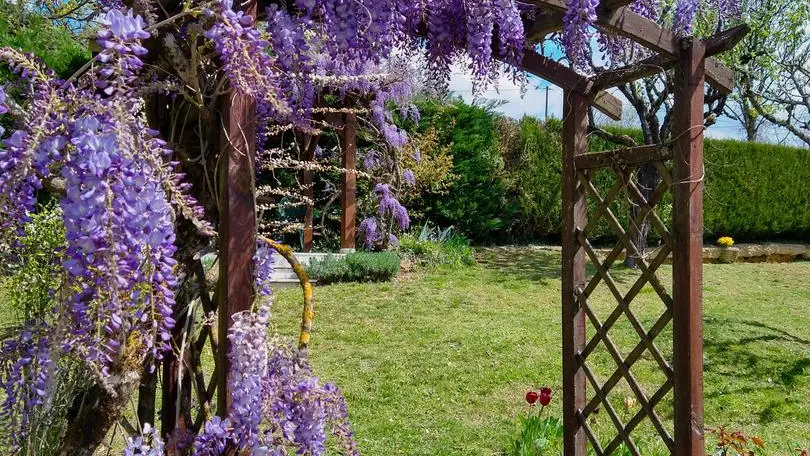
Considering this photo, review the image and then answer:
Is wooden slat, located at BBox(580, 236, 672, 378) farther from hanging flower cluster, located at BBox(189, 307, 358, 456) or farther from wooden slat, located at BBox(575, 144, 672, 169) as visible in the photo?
hanging flower cluster, located at BBox(189, 307, 358, 456)

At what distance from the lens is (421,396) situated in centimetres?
406

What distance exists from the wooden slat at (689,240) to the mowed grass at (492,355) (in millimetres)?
909

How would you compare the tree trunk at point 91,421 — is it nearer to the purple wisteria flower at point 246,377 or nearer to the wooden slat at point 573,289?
the purple wisteria flower at point 246,377

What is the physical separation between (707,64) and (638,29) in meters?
0.36

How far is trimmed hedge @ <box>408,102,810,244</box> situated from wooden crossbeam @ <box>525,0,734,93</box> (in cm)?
662

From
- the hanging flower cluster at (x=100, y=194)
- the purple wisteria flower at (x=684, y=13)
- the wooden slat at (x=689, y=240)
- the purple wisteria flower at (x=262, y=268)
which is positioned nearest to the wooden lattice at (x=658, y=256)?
the wooden slat at (x=689, y=240)

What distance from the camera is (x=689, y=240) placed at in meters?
2.04

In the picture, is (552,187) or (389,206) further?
(552,187)

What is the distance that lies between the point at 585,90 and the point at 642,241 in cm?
538

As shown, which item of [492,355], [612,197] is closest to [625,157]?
[612,197]

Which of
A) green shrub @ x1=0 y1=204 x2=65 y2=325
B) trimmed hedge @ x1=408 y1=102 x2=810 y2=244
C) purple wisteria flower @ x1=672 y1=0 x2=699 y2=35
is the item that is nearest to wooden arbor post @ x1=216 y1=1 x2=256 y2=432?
green shrub @ x1=0 y1=204 x2=65 y2=325

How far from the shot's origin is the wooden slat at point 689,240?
2.04 metres

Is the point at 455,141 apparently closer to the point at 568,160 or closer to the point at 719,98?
the point at 719,98

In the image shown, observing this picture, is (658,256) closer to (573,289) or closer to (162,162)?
(573,289)
